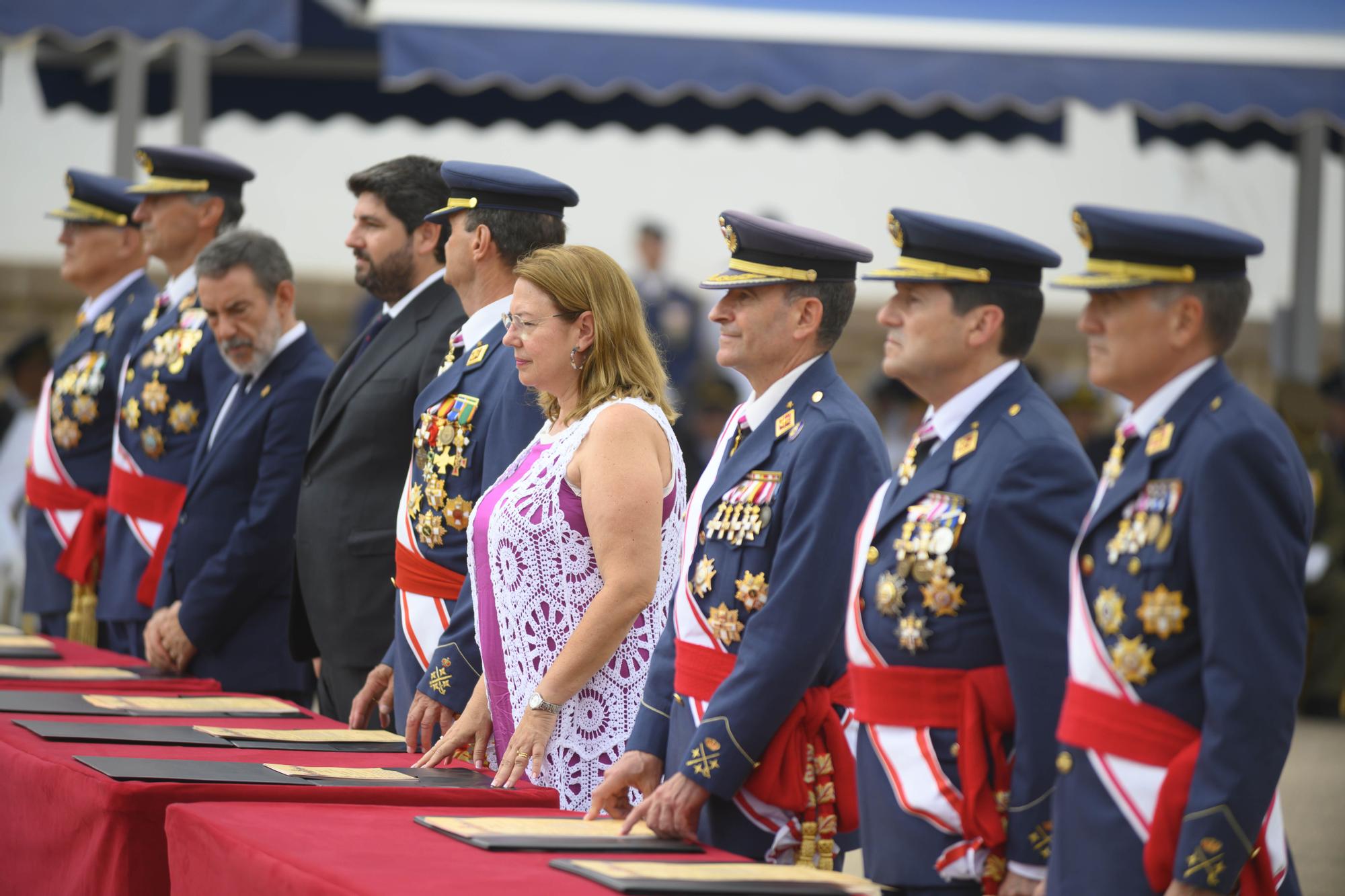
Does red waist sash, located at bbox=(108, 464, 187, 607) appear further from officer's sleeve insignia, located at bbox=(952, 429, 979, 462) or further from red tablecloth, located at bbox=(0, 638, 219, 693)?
officer's sleeve insignia, located at bbox=(952, 429, 979, 462)

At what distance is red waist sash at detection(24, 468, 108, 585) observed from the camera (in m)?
5.17

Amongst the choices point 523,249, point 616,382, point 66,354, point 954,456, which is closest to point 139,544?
point 66,354

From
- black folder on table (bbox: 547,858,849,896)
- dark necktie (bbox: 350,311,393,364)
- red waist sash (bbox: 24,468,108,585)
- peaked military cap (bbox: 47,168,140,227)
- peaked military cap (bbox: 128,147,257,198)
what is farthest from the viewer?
peaked military cap (bbox: 47,168,140,227)

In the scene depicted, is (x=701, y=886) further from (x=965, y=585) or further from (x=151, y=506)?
(x=151, y=506)

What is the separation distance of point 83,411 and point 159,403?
21.4 inches

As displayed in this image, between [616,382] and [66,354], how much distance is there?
2772 millimetres

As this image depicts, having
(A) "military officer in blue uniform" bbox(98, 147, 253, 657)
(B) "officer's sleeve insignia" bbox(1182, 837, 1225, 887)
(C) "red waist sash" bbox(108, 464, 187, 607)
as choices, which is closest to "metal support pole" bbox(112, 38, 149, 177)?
(A) "military officer in blue uniform" bbox(98, 147, 253, 657)

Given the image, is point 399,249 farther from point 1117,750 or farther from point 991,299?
point 1117,750

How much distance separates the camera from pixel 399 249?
13.8ft

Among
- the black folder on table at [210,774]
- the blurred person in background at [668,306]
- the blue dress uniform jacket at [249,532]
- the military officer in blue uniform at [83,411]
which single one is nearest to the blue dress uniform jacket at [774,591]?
the black folder on table at [210,774]

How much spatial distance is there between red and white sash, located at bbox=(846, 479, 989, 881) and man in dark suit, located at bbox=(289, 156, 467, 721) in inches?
64.1

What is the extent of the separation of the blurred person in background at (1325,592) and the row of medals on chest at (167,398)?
225 inches

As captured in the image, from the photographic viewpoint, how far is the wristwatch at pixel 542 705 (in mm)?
3133

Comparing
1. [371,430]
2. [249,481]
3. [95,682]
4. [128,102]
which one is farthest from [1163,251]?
[128,102]
